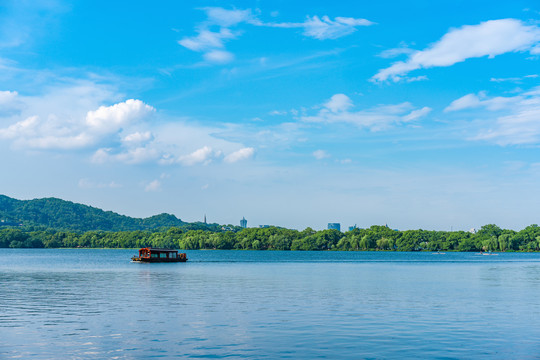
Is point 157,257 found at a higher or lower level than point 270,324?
higher

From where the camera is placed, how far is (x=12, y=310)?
4609 centimetres

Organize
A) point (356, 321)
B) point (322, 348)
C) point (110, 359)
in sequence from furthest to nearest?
point (356, 321) < point (322, 348) < point (110, 359)

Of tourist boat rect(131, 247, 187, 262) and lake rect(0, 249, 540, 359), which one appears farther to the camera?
tourist boat rect(131, 247, 187, 262)

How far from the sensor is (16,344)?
31.6m

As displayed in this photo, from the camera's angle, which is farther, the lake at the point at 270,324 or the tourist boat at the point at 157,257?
the tourist boat at the point at 157,257

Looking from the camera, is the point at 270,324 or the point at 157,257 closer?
the point at 270,324

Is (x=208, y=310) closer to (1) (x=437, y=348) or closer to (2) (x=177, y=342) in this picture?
(2) (x=177, y=342)

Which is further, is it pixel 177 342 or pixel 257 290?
pixel 257 290

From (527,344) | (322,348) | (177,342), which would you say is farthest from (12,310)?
(527,344)

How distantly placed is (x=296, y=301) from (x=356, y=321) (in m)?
13.8

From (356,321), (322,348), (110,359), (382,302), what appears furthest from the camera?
(382,302)

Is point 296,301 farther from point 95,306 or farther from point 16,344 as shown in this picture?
point 16,344

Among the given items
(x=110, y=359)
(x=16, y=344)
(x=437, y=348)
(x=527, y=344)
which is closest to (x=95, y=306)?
(x=16, y=344)

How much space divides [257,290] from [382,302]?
1750cm
